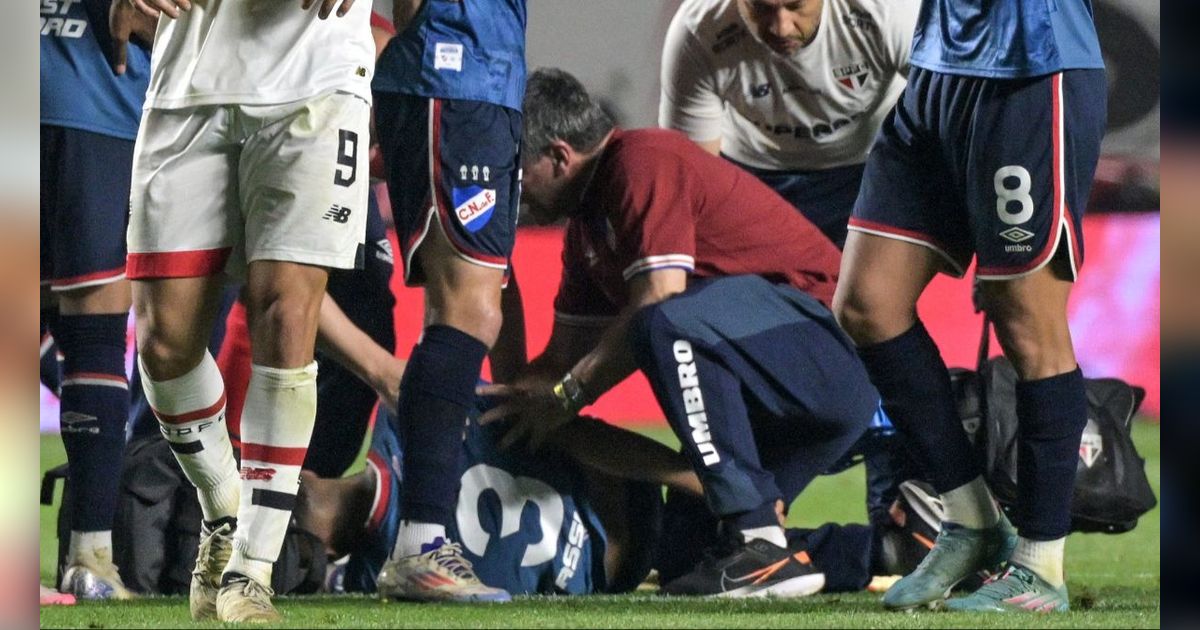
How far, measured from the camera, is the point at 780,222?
143 inches

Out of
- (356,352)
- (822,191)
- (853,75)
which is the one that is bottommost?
(356,352)

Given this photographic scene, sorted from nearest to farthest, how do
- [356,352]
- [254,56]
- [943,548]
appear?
[254,56], [943,548], [356,352]

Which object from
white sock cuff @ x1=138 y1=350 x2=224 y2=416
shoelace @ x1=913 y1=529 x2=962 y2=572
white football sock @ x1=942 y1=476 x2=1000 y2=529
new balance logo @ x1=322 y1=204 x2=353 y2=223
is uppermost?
new balance logo @ x1=322 y1=204 x2=353 y2=223

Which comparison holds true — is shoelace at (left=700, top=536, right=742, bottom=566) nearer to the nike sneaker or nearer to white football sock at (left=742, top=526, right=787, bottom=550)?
white football sock at (left=742, top=526, right=787, bottom=550)

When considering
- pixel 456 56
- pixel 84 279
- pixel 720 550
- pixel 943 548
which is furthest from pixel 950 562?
pixel 84 279

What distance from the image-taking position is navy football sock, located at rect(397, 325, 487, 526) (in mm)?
3145

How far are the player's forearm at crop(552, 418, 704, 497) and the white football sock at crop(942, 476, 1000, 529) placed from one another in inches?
23.8

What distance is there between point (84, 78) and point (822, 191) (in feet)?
5.53

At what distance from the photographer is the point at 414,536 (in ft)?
10.2

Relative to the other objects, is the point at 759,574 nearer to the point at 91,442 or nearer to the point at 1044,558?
the point at 1044,558

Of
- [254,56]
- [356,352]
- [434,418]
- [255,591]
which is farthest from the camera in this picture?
[356,352]

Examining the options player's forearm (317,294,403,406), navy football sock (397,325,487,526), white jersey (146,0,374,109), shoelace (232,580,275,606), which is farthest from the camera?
player's forearm (317,294,403,406)

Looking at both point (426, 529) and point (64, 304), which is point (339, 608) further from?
point (64, 304)

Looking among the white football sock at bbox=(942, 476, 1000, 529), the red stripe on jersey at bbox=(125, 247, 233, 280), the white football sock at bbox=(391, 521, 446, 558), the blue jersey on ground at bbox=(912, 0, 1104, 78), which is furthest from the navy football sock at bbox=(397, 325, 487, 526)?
the blue jersey on ground at bbox=(912, 0, 1104, 78)
